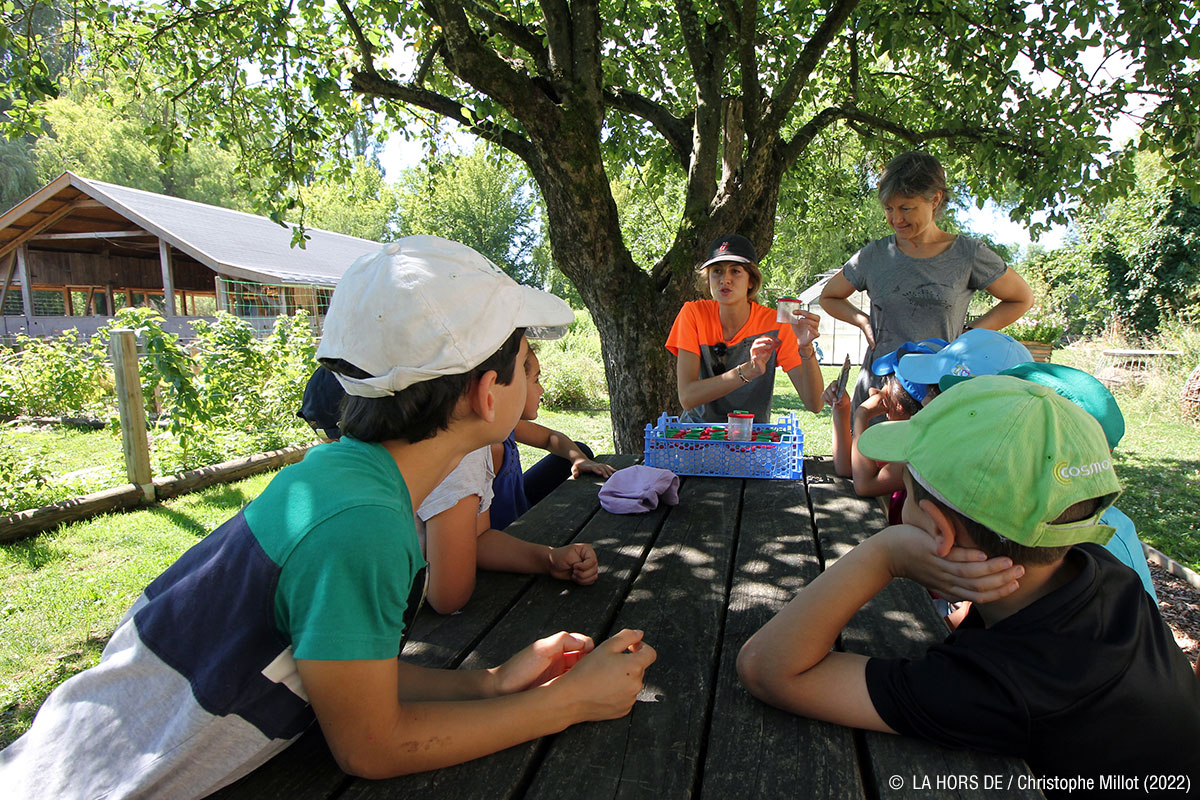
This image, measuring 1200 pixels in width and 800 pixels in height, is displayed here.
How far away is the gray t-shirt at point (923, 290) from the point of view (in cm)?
335

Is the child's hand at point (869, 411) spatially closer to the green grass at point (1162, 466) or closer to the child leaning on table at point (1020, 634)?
the child leaning on table at point (1020, 634)

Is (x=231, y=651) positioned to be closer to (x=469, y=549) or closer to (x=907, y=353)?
(x=469, y=549)

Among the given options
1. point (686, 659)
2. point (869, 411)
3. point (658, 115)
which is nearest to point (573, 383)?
point (658, 115)

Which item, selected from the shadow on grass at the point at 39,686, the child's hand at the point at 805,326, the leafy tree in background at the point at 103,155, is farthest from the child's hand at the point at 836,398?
the leafy tree in background at the point at 103,155

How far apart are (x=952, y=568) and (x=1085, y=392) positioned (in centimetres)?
82

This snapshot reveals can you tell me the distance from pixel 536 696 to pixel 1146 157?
87.6 feet

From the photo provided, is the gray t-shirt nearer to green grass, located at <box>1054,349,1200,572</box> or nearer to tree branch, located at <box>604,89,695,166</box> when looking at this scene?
tree branch, located at <box>604,89,695,166</box>

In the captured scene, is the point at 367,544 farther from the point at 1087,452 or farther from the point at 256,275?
the point at 256,275

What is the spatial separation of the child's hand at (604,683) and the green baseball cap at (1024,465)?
25.2 inches

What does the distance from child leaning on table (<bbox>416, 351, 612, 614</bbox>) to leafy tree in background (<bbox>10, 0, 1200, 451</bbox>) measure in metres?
3.00

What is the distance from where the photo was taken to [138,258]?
1998cm

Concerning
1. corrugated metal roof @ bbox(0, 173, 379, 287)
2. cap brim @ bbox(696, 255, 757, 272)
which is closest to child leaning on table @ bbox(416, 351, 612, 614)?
cap brim @ bbox(696, 255, 757, 272)

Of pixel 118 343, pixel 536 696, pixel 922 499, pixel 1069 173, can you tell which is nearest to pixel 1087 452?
pixel 922 499

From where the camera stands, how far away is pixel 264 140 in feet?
20.8
